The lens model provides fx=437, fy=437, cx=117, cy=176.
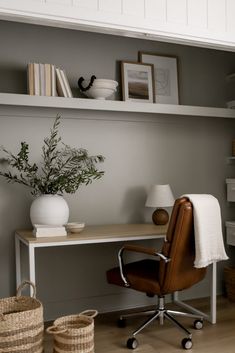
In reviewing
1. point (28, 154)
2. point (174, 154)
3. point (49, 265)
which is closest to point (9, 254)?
point (49, 265)

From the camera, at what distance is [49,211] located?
3.23m

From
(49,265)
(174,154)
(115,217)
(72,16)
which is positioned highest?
(72,16)

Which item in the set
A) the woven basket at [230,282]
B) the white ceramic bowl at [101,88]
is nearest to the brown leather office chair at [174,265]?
the woven basket at [230,282]

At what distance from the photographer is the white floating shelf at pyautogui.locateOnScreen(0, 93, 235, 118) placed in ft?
11.1

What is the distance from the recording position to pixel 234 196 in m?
4.27

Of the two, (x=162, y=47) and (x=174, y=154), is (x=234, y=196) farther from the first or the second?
(x=162, y=47)

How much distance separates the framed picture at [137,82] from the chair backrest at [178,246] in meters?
1.34

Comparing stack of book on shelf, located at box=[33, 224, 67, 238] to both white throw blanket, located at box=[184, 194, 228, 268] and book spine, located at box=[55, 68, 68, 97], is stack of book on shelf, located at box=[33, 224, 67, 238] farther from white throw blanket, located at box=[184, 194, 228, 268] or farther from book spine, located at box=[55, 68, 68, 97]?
book spine, located at box=[55, 68, 68, 97]

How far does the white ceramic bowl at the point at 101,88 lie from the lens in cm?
361

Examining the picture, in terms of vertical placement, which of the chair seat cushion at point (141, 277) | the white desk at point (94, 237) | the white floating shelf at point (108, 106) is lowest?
the chair seat cushion at point (141, 277)

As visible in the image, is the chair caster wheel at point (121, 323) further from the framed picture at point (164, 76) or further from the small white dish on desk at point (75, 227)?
the framed picture at point (164, 76)

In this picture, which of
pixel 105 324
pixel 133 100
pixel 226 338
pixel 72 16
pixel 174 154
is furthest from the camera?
pixel 174 154

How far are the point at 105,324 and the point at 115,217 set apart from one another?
0.93 meters

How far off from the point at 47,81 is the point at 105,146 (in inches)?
31.4
